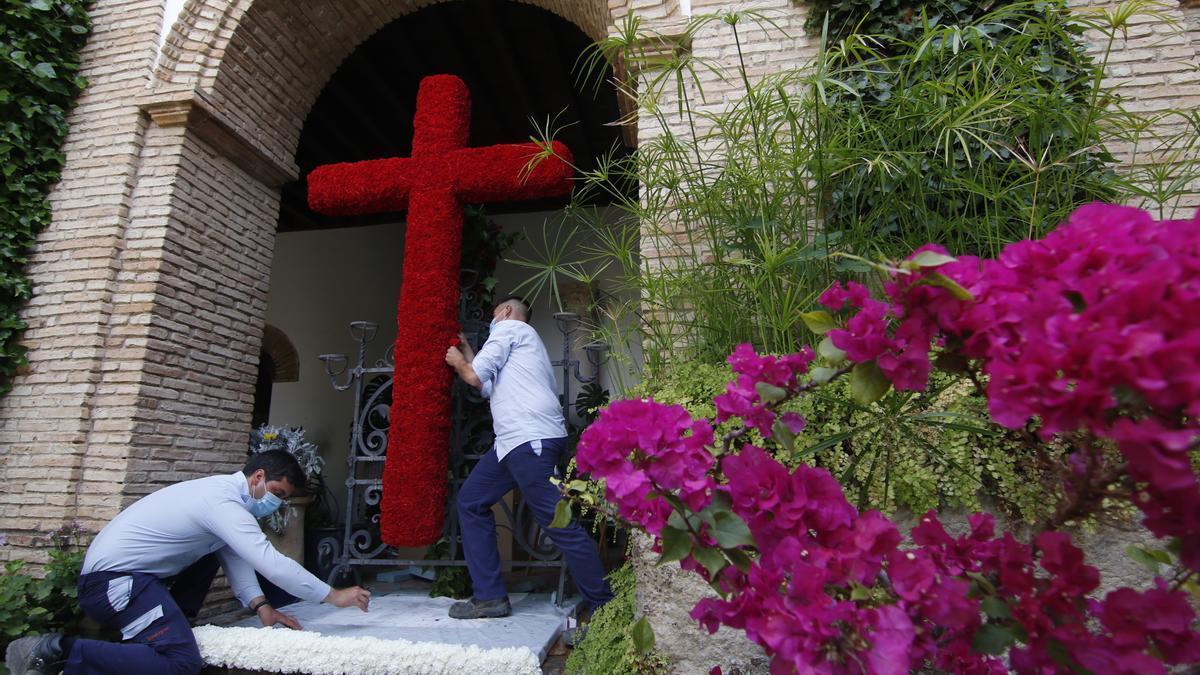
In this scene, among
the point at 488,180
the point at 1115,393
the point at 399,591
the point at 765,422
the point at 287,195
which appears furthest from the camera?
the point at 287,195

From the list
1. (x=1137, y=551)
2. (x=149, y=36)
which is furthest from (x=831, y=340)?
(x=149, y=36)

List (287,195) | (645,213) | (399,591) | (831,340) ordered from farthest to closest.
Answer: (287,195) < (399,591) < (645,213) < (831,340)

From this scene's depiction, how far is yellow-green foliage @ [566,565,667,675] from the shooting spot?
6.14 feet

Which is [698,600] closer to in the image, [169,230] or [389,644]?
[389,644]

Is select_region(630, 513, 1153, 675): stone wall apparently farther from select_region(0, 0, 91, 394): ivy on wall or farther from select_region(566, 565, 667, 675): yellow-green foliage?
select_region(0, 0, 91, 394): ivy on wall

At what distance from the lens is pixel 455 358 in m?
3.25

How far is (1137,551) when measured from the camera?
867mm

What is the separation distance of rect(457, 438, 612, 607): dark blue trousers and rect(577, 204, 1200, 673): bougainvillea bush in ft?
6.48

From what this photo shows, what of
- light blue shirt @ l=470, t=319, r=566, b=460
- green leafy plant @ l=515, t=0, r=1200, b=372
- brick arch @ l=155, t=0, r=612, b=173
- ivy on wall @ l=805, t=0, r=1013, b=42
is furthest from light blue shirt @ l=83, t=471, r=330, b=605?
ivy on wall @ l=805, t=0, r=1013, b=42

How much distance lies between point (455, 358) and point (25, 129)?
119 inches

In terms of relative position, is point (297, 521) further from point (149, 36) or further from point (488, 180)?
point (149, 36)

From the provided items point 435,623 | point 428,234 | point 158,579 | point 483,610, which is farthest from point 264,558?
point 428,234

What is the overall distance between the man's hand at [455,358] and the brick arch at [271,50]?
217cm

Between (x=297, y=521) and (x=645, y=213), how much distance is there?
3228 mm
